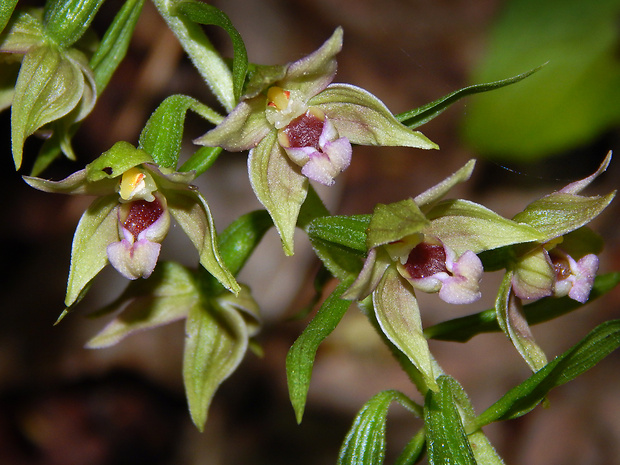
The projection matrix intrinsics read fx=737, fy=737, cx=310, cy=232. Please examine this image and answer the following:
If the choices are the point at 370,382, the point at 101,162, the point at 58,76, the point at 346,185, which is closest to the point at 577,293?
A: the point at 101,162

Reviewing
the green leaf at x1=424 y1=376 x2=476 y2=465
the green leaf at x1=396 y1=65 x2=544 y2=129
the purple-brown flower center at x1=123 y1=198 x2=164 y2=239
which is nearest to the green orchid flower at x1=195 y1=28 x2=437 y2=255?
the green leaf at x1=396 y1=65 x2=544 y2=129

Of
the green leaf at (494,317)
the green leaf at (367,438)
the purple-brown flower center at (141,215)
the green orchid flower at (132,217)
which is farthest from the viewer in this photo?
the green leaf at (494,317)

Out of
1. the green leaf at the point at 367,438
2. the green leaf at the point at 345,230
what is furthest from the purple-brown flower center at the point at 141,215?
the green leaf at the point at 367,438

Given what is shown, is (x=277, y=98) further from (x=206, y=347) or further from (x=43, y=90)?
(x=206, y=347)

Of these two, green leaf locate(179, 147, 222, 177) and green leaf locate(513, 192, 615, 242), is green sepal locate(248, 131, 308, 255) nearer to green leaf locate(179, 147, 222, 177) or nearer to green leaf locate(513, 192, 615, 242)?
green leaf locate(179, 147, 222, 177)

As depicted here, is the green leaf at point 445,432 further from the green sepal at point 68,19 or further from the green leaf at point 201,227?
the green sepal at point 68,19

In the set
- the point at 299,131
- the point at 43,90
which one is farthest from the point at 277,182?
the point at 43,90
